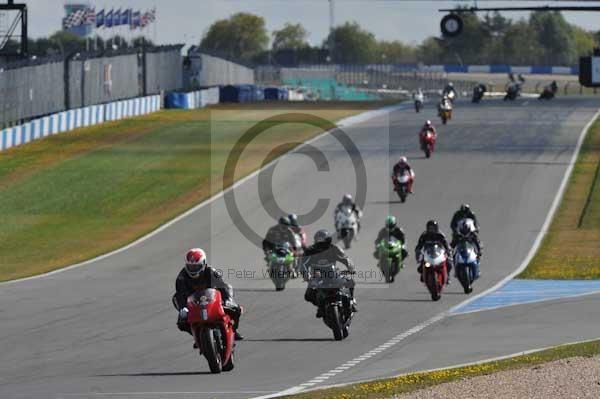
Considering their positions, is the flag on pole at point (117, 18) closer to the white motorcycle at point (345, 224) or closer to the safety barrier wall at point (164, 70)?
the safety barrier wall at point (164, 70)

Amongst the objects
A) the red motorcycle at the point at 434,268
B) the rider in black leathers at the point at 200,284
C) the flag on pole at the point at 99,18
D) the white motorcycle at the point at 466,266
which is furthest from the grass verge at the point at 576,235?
the flag on pole at the point at 99,18

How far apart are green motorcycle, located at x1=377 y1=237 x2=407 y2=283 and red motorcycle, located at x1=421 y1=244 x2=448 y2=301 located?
113 inches

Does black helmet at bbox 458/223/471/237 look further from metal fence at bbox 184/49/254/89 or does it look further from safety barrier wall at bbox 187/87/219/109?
metal fence at bbox 184/49/254/89

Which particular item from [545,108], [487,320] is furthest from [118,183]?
[545,108]

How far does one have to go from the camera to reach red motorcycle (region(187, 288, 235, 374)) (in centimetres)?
1670

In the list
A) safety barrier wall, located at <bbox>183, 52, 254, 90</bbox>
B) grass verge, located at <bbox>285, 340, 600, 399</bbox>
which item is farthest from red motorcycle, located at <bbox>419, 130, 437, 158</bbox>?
safety barrier wall, located at <bbox>183, 52, 254, 90</bbox>

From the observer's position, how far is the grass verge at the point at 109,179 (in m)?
37.9

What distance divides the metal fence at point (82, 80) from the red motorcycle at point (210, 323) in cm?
4270

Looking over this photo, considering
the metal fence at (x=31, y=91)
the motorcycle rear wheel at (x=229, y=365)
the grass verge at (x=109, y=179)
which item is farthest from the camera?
the metal fence at (x=31, y=91)

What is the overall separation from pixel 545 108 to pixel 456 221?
52783mm

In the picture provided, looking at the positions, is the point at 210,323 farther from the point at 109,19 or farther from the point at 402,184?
the point at 109,19

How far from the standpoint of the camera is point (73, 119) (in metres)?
65.6

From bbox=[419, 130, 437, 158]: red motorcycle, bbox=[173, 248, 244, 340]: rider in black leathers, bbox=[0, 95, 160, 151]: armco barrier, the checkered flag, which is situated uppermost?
the checkered flag

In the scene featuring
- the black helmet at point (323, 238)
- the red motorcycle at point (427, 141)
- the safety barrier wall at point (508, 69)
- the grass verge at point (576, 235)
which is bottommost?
the grass verge at point (576, 235)
